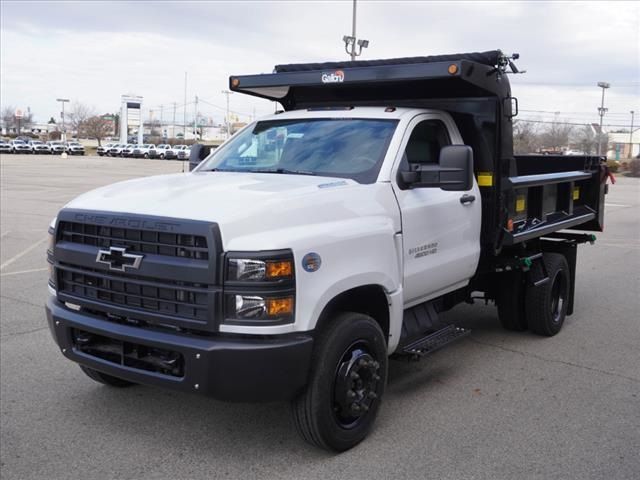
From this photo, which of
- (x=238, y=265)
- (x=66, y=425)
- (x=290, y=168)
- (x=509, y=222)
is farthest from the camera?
(x=509, y=222)

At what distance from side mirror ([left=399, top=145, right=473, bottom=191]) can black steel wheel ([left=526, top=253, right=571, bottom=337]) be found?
105 inches

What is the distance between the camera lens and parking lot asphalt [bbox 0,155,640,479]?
4.03 metres

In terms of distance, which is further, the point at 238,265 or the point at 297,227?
the point at 297,227

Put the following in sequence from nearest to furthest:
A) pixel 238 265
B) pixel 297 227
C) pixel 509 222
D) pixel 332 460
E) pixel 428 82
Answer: pixel 238 265, pixel 297 227, pixel 332 460, pixel 428 82, pixel 509 222

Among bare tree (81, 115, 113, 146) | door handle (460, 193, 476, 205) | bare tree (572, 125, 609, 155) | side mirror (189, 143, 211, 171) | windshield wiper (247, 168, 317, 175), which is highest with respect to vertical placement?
bare tree (81, 115, 113, 146)

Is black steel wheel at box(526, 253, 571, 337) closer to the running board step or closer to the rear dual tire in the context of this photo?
the rear dual tire

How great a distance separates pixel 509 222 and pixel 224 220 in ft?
10.1

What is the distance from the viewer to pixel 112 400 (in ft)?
16.5

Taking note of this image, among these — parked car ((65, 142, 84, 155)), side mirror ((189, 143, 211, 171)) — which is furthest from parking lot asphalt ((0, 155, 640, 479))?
parked car ((65, 142, 84, 155))

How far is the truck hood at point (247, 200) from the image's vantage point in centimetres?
371

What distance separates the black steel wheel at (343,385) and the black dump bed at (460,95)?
1.96 meters

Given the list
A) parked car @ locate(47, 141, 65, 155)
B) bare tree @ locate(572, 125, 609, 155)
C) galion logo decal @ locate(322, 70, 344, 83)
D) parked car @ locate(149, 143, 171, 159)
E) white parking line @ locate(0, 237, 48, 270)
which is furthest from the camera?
parked car @ locate(47, 141, 65, 155)

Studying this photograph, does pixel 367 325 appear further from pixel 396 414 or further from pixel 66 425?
pixel 66 425

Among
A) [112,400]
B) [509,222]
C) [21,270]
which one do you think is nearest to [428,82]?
[509,222]
